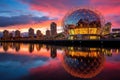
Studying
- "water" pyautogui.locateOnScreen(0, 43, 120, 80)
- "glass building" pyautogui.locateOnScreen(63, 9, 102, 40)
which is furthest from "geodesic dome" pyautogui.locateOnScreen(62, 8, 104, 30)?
"water" pyautogui.locateOnScreen(0, 43, 120, 80)

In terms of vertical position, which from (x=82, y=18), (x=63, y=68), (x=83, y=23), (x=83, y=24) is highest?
(x=82, y=18)

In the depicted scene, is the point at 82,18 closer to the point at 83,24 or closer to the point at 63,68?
the point at 83,24

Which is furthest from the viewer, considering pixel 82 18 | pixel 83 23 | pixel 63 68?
pixel 83 23

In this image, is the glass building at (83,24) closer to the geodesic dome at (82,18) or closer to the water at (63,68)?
the geodesic dome at (82,18)

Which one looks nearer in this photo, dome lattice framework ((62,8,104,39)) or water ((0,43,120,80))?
water ((0,43,120,80))

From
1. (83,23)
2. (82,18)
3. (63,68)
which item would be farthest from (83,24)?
(63,68)

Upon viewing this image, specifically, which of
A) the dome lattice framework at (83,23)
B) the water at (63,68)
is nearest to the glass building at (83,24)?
the dome lattice framework at (83,23)

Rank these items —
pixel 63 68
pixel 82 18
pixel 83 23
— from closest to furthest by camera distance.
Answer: pixel 63 68, pixel 82 18, pixel 83 23

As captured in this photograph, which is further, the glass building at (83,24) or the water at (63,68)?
the glass building at (83,24)

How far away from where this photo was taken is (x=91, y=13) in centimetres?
10175

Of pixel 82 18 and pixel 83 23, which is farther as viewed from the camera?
pixel 83 23

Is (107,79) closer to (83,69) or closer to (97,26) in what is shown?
(83,69)

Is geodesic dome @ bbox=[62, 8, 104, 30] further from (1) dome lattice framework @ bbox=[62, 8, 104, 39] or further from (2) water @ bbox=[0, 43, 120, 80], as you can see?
(2) water @ bbox=[0, 43, 120, 80]

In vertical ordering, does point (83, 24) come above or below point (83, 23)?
below
